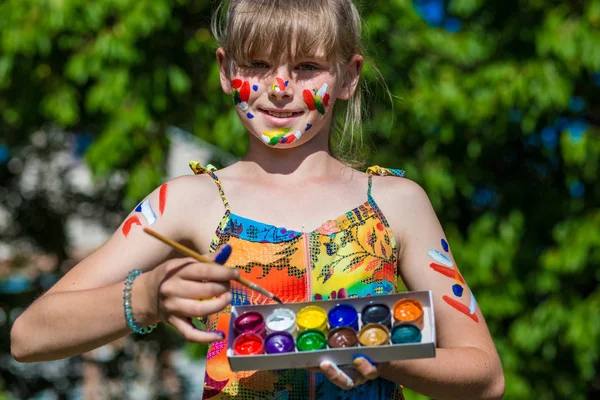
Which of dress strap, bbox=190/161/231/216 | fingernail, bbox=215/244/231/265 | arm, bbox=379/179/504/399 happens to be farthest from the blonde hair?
fingernail, bbox=215/244/231/265

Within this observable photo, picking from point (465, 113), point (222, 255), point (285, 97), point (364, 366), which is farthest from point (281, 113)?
point (465, 113)

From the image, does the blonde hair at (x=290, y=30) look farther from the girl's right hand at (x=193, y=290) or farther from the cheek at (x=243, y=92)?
the girl's right hand at (x=193, y=290)

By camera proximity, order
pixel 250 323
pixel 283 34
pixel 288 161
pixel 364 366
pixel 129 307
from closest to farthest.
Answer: pixel 364 366
pixel 250 323
pixel 129 307
pixel 283 34
pixel 288 161

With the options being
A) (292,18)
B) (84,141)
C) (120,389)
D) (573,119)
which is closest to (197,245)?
(292,18)

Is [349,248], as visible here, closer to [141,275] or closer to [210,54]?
[141,275]

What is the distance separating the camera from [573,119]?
6000mm

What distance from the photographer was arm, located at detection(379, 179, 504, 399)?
2008mm

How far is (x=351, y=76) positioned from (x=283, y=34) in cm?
30

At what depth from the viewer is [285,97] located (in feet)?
7.52

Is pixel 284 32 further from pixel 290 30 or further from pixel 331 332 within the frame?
pixel 331 332

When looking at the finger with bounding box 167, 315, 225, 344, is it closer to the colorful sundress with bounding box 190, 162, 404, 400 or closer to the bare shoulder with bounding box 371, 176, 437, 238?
the colorful sundress with bounding box 190, 162, 404, 400

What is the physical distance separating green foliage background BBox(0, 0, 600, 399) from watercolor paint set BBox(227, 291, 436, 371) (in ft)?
11.7

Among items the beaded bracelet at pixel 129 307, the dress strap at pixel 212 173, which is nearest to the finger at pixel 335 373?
the beaded bracelet at pixel 129 307

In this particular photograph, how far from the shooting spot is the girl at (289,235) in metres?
2.08
